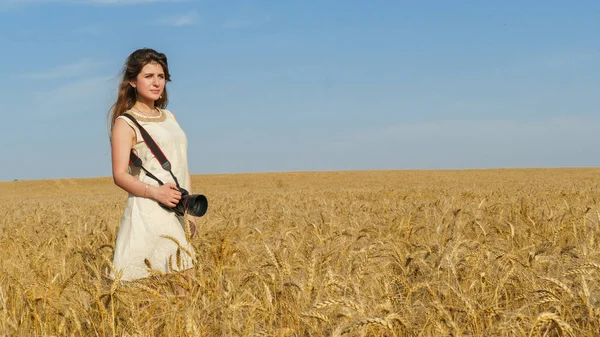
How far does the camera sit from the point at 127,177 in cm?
320

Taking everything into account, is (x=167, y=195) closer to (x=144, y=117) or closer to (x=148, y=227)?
(x=148, y=227)

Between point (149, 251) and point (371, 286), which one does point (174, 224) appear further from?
point (371, 286)

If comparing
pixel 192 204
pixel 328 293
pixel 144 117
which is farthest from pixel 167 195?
pixel 328 293

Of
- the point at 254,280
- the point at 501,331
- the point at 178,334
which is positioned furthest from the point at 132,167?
the point at 501,331

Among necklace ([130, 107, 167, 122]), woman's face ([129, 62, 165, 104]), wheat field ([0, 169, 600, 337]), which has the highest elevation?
woman's face ([129, 62, 165, 104])

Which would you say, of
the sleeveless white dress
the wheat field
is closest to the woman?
the sleeveless white dress

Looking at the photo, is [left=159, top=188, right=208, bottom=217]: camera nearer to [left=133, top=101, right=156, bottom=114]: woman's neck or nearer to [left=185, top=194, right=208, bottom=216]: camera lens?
[left=185, top=194, right=208, bottom=216]: camera lens

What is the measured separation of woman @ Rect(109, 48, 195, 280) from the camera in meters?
3.22

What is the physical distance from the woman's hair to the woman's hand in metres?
0.58

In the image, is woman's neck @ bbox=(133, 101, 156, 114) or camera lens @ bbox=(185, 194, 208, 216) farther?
woman's neck @ bbox=(133, 101, 156, 114)

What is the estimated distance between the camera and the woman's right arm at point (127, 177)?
3.20 m

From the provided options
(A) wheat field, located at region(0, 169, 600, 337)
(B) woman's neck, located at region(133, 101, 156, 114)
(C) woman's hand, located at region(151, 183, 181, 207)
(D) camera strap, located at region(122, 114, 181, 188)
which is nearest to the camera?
(A) wheat field, located at region(0, 169, 600, 337)

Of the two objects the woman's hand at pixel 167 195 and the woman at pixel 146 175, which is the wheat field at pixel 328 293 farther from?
the woman's hand at pixel 167 195

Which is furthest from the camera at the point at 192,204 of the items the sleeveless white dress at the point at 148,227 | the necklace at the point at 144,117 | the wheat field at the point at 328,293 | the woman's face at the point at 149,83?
the woman's face at the point at 149,83
